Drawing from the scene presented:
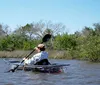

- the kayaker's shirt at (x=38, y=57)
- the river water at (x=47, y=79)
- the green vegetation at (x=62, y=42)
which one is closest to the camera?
the river water at (x=47, y=79)

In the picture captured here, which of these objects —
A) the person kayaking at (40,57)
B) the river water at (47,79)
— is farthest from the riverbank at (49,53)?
the river water at (47,79)

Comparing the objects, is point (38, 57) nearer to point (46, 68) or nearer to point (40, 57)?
point (40, 57)

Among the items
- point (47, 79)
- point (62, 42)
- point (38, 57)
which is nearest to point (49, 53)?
point (62, 42)

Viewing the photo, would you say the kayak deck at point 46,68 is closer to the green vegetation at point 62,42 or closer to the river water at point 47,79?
the river water at point 47,79

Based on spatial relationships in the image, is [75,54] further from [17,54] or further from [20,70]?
[20,70]

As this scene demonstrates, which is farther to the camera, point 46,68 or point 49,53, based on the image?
point 49,53

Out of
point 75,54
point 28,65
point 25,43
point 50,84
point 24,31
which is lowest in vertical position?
point 50,84

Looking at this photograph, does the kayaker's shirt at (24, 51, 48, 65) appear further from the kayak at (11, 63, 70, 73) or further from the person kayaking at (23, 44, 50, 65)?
the kayak at (11, 63, 70, 73)

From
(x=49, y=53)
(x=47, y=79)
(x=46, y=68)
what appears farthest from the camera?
(x=49, y=53)

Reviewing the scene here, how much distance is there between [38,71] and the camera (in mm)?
17094

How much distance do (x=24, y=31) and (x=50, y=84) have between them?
5499 cm

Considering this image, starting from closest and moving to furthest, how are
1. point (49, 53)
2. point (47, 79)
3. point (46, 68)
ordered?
point (47, 79) < point (46, 68) < point (49, 53)

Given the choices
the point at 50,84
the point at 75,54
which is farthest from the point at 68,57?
the point at 50,84

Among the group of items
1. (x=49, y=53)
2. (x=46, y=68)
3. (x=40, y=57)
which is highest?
(x=49, y=53)
